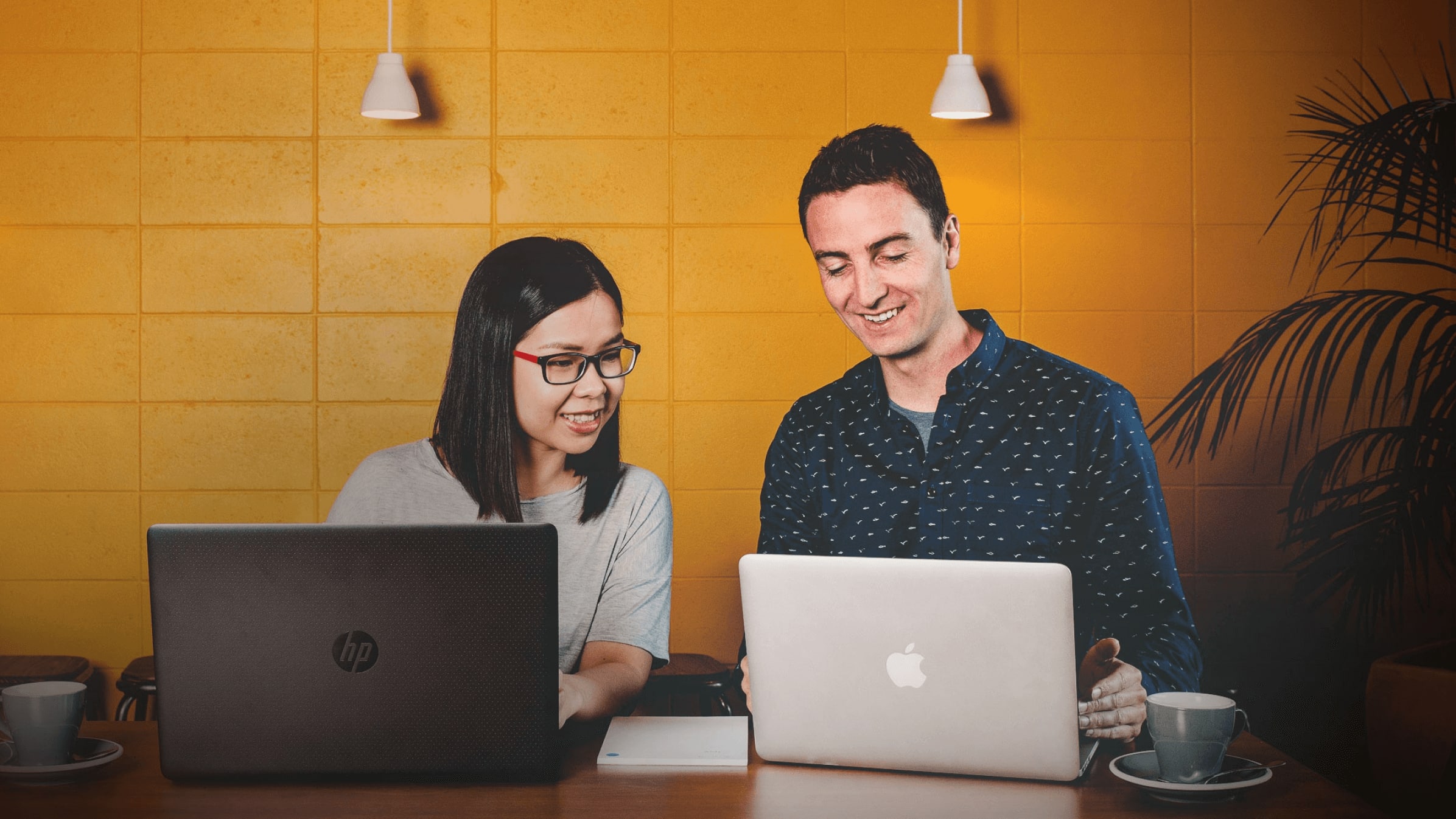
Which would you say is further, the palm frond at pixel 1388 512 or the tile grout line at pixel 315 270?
the tile grout line at pixel 315 270

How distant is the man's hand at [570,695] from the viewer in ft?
5.20

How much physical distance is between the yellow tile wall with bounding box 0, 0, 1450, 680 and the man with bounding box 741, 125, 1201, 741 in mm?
128

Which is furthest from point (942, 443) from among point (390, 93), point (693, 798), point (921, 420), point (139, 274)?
point (139, 274)

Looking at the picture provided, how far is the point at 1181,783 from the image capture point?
132 centimetres

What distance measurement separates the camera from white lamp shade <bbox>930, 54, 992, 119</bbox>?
9.14 ft

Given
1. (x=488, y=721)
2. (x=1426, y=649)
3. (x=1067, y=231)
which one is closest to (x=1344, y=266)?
(x=1067, y=231)

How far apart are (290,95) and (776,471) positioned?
175cm

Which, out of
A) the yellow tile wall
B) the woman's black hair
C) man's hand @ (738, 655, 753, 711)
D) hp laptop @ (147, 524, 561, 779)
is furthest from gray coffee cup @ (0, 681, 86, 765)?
the yellow tile wall

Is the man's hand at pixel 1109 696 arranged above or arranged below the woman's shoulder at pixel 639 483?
below

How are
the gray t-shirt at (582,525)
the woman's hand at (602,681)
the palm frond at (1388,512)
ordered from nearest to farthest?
1. the woman's hand at (602,681)
2. the palm frond at (1388,512)
3. the gray t-shirt at (582,525)

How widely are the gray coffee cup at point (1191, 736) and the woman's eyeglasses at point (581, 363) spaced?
1.84 metres

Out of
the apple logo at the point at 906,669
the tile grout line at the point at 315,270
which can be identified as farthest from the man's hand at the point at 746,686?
the tile grout line at the point at 315,270

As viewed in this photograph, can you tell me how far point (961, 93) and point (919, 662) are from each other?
1.91m

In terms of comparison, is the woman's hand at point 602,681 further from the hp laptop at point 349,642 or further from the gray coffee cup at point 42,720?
the gray coffee cup at point 42,720
